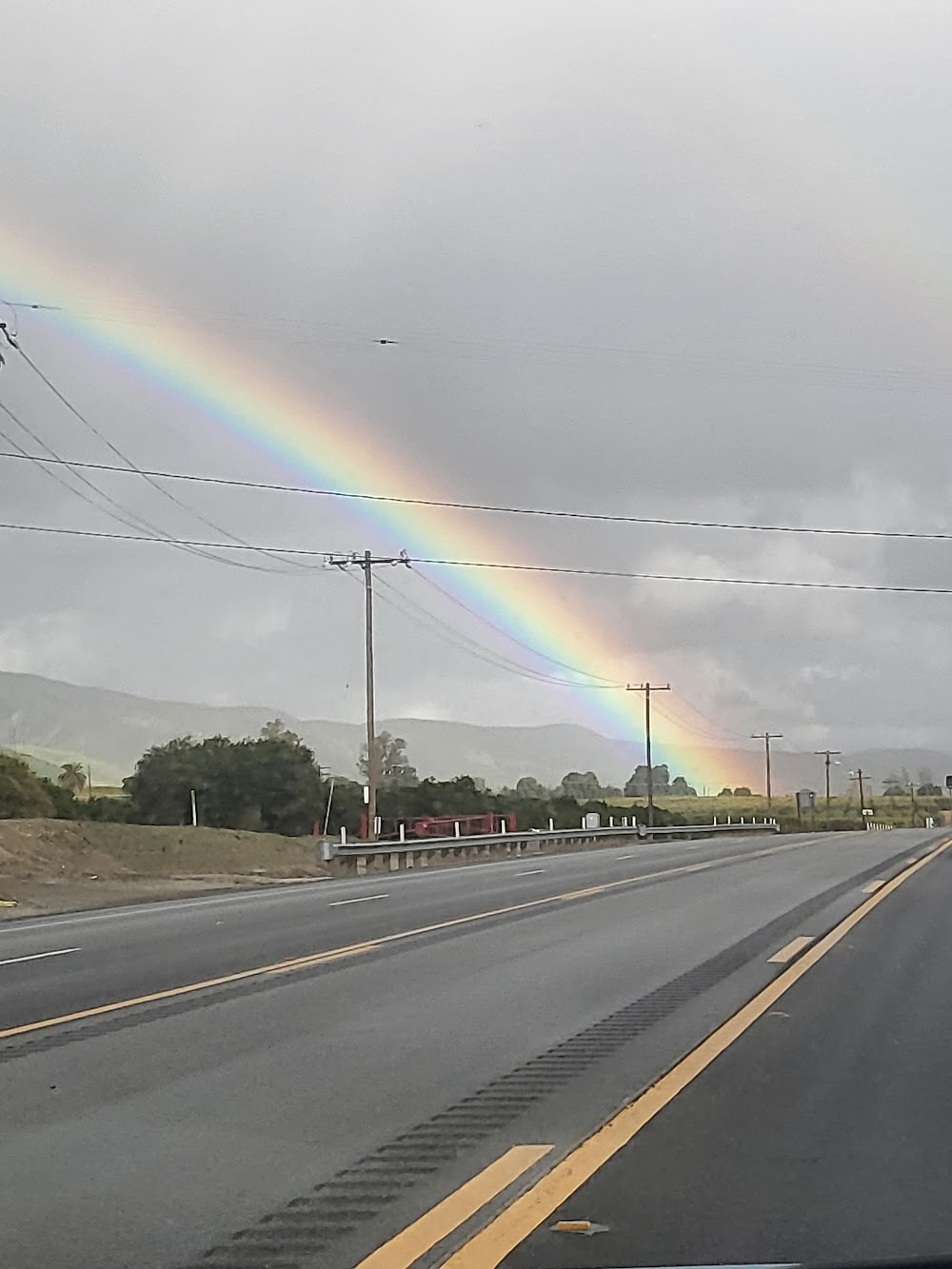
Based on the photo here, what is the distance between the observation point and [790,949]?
17.5 m

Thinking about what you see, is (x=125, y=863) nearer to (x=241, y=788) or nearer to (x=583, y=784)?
(x=241, y=788)

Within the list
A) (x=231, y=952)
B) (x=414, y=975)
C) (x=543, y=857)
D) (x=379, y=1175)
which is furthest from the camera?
(x=543, y=857)

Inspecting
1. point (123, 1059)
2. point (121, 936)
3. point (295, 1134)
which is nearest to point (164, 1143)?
point (295, 1134)

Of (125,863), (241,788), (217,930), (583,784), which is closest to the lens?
(217,930)

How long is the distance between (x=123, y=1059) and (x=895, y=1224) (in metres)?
5.86

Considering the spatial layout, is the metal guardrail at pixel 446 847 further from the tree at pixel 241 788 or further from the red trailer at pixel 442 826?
the tree at pixel 241 788

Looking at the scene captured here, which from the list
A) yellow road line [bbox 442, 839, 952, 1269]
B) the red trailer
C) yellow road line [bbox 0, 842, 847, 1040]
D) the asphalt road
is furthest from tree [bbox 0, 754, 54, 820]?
yellow road line [bbox 442, 839, 952, 1269]

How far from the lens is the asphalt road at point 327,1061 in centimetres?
660

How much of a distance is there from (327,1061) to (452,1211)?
3.89 m

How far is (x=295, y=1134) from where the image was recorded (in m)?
8.14

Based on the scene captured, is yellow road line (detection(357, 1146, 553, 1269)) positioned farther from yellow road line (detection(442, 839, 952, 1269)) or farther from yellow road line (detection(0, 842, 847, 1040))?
yellow road line (detection(0, 842, 847, 1040))

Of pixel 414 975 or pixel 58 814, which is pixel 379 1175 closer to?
pixel 414 975

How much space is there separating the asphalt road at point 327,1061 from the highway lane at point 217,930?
0.29 ft

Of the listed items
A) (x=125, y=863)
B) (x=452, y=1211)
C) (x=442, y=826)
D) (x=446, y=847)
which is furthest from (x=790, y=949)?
(x=442, y=826)
